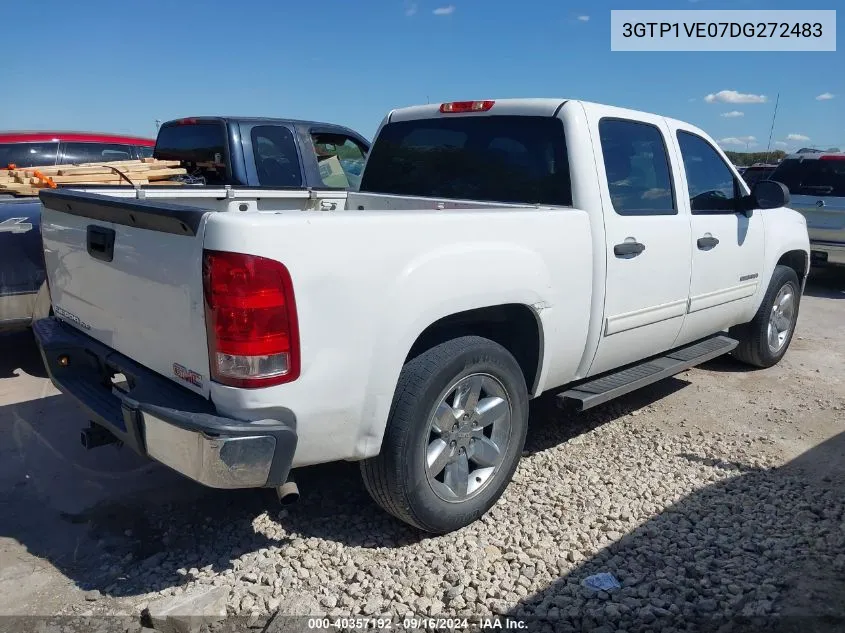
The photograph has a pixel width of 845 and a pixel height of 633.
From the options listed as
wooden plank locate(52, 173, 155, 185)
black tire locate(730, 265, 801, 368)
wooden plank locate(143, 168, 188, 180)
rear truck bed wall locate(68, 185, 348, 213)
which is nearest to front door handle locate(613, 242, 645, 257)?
rear truck bed wall locate(68, 185, 348, 213)

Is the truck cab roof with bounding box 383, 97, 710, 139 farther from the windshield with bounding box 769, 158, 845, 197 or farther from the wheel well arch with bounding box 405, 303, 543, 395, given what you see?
the windshield with bounding box 769, 158, 845, 197

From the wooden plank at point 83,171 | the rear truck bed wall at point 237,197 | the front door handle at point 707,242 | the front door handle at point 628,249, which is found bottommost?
the front door handle at point 707,242

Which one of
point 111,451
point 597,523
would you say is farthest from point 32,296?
point 597,523

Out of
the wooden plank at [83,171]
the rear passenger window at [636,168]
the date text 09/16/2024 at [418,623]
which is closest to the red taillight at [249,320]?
the date text 09/16/2024 at [418,623]

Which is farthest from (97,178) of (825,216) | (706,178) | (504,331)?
(825,216)

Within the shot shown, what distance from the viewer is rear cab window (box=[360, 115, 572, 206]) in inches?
150

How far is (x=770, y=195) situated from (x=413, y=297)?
10.6 feet

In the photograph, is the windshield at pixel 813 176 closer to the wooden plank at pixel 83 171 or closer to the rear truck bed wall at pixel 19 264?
the wooden plank at pixel 83 171

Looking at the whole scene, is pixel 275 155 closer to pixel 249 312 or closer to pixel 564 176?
pixel 564 176

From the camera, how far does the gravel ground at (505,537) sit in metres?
2.81

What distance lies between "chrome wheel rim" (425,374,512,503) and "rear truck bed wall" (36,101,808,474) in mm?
316

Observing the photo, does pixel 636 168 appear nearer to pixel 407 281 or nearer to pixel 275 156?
pixel 407 281

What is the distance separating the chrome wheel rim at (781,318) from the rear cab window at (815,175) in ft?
13.6

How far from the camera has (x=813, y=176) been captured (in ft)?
32.1
